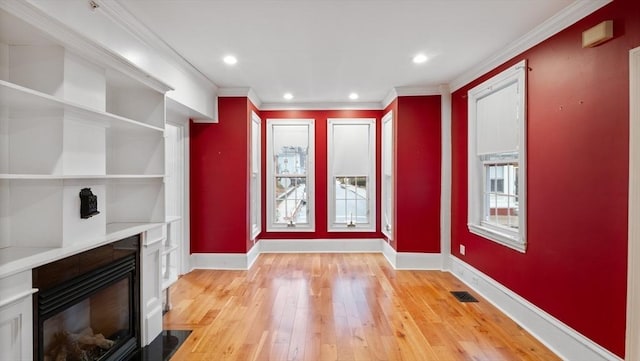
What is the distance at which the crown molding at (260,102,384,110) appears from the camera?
5512 mm

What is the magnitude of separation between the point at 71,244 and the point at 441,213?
4.29 m

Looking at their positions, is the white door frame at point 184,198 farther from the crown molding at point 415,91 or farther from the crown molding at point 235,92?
the crown molding at point 415,91

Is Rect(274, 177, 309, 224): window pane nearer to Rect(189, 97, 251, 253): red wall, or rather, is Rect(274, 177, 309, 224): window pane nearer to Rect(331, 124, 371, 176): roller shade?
Rect(331, 124, 371, 176): roller shade

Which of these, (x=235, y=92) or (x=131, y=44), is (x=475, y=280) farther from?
(x=131, y=44)

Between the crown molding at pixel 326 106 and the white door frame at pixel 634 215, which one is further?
the crown molding at pixel 326 106

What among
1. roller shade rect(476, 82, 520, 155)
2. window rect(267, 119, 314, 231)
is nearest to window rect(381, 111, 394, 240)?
window rect(267, 119, 314, 231)

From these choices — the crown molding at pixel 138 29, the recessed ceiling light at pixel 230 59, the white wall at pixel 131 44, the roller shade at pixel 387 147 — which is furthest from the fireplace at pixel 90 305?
the roller shade at pixel 387 147

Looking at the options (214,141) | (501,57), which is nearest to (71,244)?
(214,141)

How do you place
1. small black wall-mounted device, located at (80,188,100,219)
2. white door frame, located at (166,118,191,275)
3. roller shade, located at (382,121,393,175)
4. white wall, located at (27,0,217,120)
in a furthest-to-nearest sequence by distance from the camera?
roller shade, located at (382,121,393,175) → white door frame, located at (166,118,191,275) → white wall, located at (27,0,217,120) → small black wall-mounted device, located at (80,188,100,219)

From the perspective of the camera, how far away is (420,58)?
11.4 ft

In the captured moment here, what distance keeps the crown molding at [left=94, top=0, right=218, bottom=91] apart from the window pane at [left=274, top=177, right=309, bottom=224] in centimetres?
256

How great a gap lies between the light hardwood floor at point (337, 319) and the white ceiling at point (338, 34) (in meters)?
2.66

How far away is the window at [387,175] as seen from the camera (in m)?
5.00

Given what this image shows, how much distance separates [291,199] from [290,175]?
43cm
